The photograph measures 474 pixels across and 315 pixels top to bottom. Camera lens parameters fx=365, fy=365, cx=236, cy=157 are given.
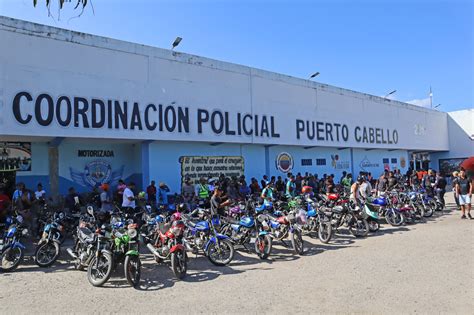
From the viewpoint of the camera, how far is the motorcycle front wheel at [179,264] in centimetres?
681

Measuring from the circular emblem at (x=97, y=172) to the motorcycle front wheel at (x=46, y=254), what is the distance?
284 inches

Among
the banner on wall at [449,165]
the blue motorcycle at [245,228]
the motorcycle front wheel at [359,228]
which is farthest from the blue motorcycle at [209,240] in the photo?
the banner on wall at [449,165]

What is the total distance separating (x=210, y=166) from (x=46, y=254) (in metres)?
10.4

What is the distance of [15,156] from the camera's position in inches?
536

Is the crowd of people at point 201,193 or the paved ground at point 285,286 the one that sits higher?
the crowd of people at point 201,193

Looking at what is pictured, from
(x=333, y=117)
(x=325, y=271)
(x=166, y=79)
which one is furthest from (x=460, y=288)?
(x=333, y=117)

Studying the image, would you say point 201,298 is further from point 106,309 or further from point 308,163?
point 308,163

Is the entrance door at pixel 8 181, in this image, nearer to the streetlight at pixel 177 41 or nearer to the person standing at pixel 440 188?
the streetlight at pixel 177 41

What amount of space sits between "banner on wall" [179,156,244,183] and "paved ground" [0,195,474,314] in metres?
8.78

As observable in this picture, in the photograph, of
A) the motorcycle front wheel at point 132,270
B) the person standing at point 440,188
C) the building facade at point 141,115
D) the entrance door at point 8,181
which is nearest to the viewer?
the motorcycle front wheel at point 132,270

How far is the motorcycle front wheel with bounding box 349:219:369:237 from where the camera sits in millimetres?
10773

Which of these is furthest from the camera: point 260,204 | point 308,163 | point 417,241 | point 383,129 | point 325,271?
point 383,129

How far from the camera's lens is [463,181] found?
43.9ft

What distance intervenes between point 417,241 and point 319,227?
99.8 inches
